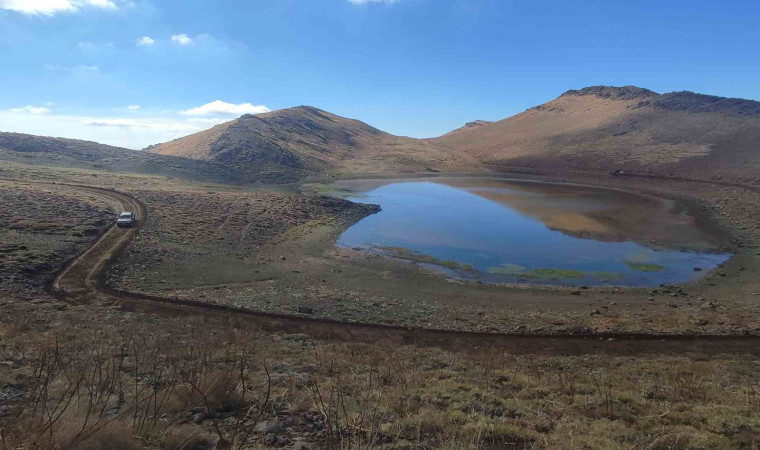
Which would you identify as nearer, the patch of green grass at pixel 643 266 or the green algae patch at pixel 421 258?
the patch of green grass at pixel 643 266

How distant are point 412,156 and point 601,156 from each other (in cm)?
4337

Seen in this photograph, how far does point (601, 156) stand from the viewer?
85688 mm

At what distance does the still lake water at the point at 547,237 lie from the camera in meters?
28.6

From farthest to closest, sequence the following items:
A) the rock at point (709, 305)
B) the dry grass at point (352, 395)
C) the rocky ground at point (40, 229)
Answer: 1. the rocky ground at point (40, 229)
2. the rock at point (709, 305)
3. the dry grass at point (352, 395)

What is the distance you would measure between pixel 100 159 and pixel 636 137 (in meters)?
105

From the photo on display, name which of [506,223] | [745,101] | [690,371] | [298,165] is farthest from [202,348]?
[745,101]

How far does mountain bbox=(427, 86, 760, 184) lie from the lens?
A: 7200 cm

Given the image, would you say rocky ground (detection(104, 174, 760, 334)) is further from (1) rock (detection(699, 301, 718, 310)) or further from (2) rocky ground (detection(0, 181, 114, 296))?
(2) rocky ground (detection(0, 181, 114, 296))

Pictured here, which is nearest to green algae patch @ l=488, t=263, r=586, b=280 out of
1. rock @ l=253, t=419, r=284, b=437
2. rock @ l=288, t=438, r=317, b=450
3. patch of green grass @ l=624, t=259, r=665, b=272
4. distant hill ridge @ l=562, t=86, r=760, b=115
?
patch of green grass @ l=624, t=259, r=665, b=272

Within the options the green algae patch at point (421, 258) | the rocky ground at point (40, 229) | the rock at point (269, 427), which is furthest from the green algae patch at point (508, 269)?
the rocky ground at point (40, 229)

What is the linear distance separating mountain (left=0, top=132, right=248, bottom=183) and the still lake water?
25.2 metres

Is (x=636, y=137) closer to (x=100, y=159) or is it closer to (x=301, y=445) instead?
(x=100, y=159)

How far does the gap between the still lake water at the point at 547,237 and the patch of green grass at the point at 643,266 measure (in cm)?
6

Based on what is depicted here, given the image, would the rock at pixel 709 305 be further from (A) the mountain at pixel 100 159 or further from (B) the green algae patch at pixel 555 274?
(A) the mountain at pixel 100 159
